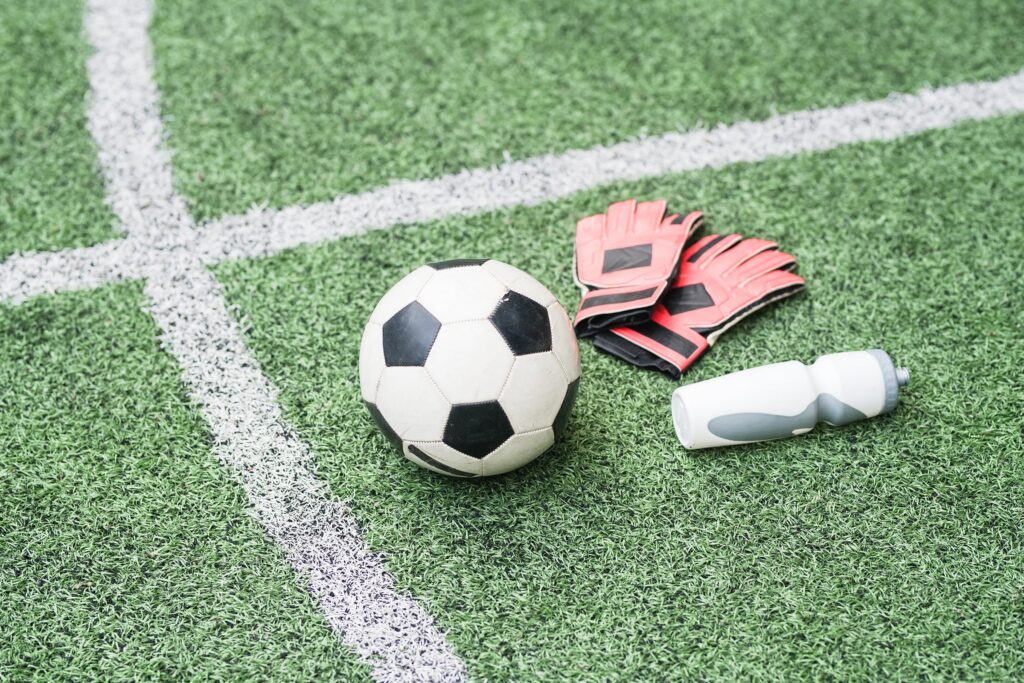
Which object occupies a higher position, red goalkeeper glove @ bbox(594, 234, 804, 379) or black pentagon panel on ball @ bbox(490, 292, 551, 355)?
black pentagon panel on ball @ bbox(490, 292, 551, 355)

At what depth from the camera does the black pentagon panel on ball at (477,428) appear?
76.6 inches

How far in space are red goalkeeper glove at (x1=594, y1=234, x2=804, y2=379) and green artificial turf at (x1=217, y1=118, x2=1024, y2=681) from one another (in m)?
0.05

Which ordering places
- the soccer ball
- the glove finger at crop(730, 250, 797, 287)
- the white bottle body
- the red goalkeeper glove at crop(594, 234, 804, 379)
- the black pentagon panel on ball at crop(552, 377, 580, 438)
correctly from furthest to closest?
1. the glove finger at crop(730, 250, 797, 287)
2. the red goalkeeper glove at crop(594, 234, 804, 379)
3. the white bottle body
4. the black pentagon panel on ball at crop(552, 377, 580, 438)
5. the soccer ball

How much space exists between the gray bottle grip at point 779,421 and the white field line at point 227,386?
825mm

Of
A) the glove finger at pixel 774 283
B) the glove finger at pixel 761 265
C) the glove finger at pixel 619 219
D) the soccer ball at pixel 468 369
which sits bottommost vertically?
the glove finger at pixel 774 283

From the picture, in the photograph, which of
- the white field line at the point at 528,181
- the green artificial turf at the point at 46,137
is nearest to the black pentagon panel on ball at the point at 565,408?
the white field line at the point at 528,181

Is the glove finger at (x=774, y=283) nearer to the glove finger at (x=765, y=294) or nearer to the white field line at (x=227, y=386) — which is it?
the glove finger at (x=765, y=294)

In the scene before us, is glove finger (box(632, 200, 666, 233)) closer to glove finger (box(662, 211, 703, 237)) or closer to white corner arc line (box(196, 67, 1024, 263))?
glove finger (box(662, 211, 703, 237))

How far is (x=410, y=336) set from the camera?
6.47ft

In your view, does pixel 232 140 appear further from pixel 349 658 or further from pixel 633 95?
pixel 349 658

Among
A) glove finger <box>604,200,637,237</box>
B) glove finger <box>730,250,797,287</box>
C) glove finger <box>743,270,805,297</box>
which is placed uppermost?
glove finger <box>604,200,637,237</box>

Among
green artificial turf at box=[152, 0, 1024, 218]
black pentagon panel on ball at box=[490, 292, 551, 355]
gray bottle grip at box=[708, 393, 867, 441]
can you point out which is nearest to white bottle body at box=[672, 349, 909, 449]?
gray bottle grip at box=[708, 393, 867, 441]

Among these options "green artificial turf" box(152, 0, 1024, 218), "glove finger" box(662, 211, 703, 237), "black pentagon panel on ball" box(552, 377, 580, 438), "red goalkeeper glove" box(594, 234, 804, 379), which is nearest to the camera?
"black pentagon panel on ball" box(552, 377, 580, 438)

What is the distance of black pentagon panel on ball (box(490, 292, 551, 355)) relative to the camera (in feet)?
6.47
